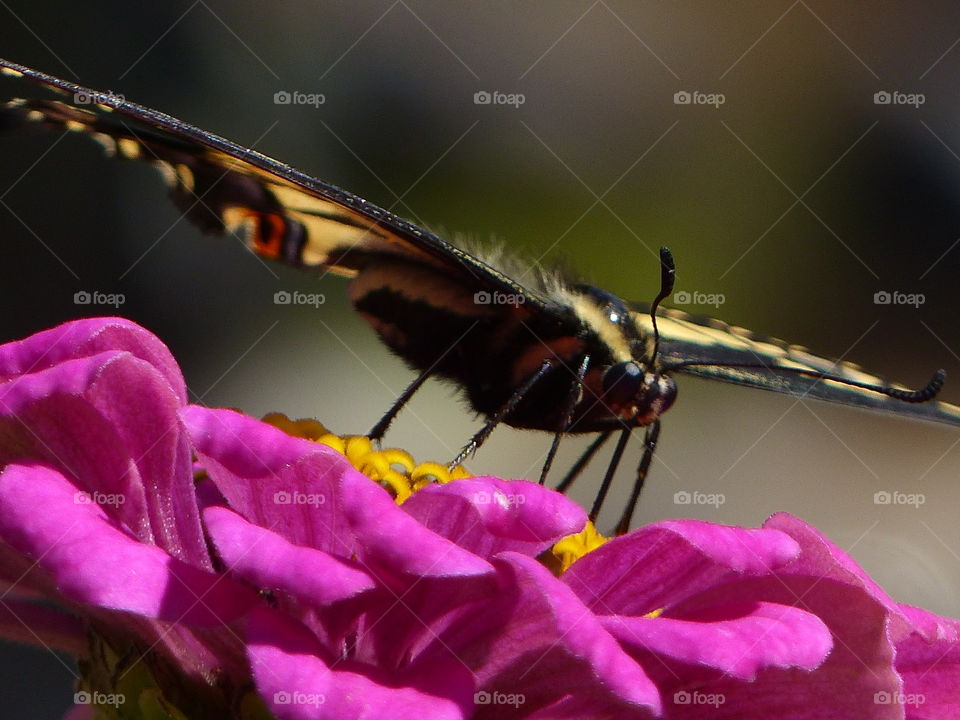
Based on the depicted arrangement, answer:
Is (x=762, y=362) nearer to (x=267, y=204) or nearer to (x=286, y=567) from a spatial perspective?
(x=267, y=204)

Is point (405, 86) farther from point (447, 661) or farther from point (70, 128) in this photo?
point (447, 661)

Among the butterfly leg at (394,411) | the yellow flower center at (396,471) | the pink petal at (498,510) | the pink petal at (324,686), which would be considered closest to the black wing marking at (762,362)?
the butterfly leg at (394,411)

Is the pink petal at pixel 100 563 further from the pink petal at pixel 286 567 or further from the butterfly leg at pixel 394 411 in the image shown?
the butterfly leg at pixel 394 411

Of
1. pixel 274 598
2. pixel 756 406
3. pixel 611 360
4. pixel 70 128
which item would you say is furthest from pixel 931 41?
pixel 274 598

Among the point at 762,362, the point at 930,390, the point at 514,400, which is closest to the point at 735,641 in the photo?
the point at 930,390

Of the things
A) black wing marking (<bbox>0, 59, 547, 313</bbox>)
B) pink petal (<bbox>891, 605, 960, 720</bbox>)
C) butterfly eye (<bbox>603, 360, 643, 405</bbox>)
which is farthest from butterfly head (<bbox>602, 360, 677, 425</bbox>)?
pink petal (<bbox>891, 605, 960, 720</bbox>)
